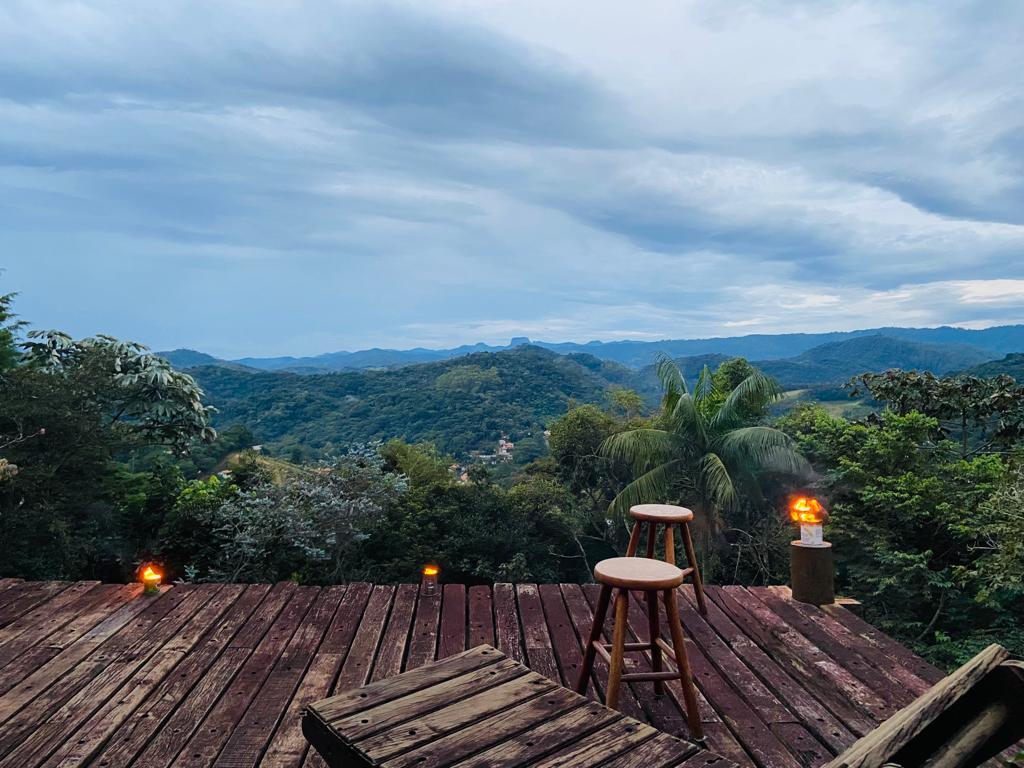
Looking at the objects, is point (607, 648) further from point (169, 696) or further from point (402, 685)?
point (169, 696)

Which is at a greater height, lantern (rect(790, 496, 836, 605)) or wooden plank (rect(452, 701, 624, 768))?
wooden plank (rect(452, 701, 624, 768))

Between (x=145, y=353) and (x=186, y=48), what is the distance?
5.31 meters

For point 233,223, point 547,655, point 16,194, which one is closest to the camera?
point 547,655

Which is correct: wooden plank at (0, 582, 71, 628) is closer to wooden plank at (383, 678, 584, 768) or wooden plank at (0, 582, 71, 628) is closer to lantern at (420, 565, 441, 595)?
lantern at (420, 565, 441, 595)

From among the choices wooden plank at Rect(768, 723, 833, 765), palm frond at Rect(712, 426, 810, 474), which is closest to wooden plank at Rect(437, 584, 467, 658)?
wooden plank at Rect(768, 723, 833, 765)

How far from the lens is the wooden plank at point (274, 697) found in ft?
7.18

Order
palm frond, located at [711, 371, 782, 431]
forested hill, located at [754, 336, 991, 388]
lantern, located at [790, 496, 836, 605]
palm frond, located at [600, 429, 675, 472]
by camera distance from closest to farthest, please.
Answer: lantern, located at [790, 496, 836, 605]
palm frond, located at [711, 371, 782, 431]
palm frond, located at [600, 429, 675, 472]
forested hill, located at [754, 336, 991, 388]

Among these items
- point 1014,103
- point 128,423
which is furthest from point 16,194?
point 1014,103

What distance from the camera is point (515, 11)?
28.9ft

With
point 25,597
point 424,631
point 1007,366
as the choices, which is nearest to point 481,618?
point 424,631

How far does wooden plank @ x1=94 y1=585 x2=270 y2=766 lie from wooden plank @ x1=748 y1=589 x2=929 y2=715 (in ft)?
10.4

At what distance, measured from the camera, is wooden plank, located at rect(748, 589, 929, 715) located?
2730mm

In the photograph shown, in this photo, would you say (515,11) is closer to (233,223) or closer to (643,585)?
(643,585)

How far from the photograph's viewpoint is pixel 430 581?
409cm
